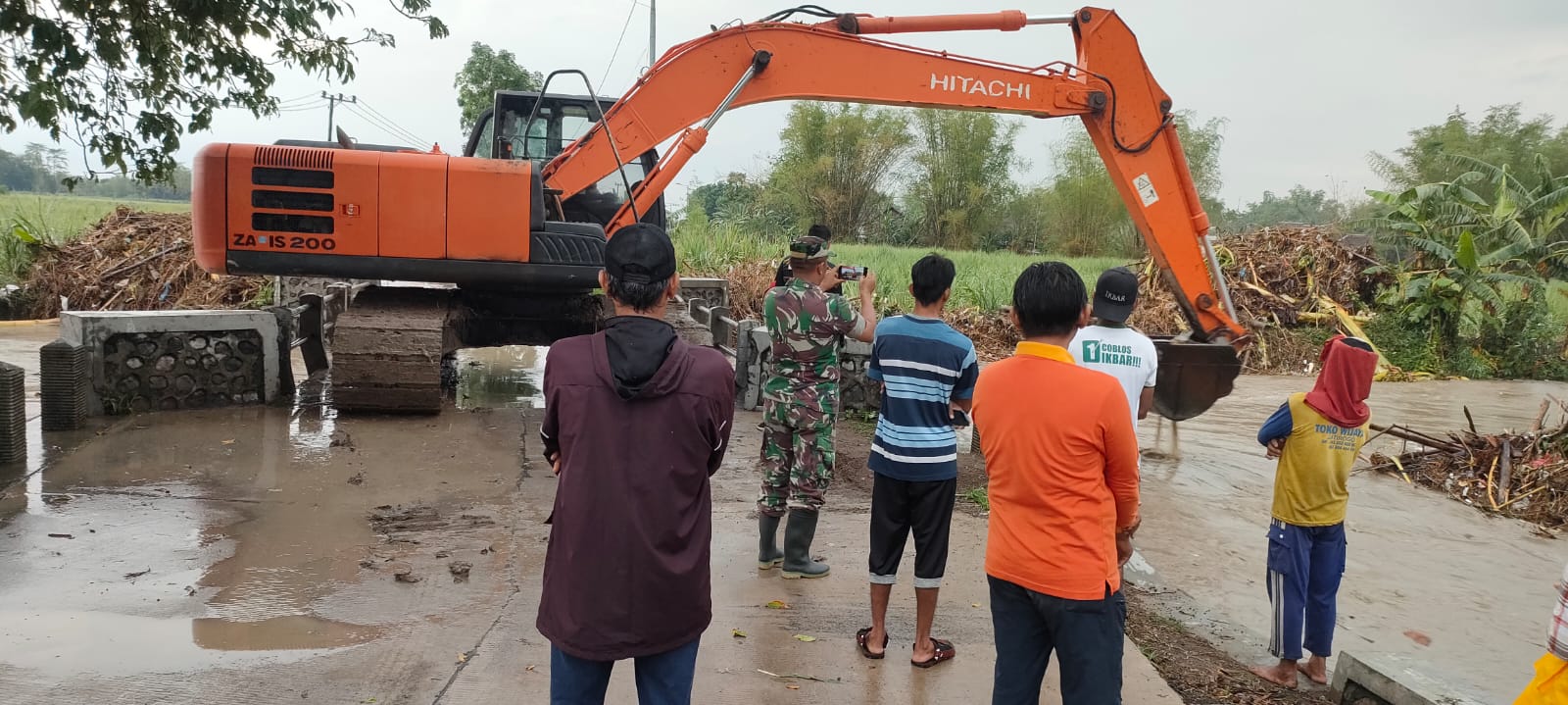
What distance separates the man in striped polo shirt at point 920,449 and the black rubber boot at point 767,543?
957mm

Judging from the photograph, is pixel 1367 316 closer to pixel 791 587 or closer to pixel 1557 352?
pixel 1557 352

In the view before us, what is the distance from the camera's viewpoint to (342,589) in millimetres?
4375

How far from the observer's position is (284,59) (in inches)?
255

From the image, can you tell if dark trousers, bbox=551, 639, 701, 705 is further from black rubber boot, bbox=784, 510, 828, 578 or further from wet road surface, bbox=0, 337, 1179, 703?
black rubber boot, bbox=784, 510, 828, 578

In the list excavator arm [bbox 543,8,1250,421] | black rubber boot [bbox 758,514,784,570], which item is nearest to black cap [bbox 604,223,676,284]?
black rubber boot [bbox 758,514,784,570]

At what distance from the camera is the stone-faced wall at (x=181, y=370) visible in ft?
24.7

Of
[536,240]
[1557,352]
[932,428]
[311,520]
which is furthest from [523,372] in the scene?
[1557,352]

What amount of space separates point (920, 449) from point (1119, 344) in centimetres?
87

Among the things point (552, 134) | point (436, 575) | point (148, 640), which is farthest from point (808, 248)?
point (552, 134)

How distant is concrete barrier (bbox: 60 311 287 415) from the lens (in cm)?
742

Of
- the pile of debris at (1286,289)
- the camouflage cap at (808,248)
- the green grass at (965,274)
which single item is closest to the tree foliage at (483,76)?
the green grass at (965,274)

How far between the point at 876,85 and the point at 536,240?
2804mm

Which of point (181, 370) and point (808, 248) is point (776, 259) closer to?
point (181, 370)

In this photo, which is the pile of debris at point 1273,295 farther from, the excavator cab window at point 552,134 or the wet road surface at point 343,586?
the wet road surface at point 343,586
